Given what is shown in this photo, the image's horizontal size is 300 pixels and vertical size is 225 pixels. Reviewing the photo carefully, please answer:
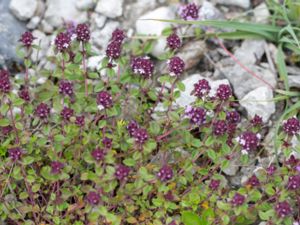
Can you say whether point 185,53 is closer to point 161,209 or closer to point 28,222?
point 161,209

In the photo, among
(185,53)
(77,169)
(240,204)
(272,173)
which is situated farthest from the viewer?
(185,53)

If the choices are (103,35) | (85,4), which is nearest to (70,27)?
(103,35)

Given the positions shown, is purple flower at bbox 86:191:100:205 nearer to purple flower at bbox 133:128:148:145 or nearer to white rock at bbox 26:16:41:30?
purple flower at bbox 133:128:148:145

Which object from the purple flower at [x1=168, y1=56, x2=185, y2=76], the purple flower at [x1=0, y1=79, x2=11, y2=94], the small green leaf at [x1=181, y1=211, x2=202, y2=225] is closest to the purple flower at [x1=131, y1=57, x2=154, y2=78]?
the purple flower at [x1=168, y1=56, x2=185, y2=76]

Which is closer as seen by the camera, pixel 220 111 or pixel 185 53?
pixel 220 111

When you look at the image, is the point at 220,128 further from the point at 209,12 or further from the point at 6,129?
the point at 209,12

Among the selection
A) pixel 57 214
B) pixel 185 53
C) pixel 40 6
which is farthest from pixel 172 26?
pixel 57 214

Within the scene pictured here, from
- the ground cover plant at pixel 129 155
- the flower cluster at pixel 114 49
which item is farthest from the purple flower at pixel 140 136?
the flower cluster at pixel 114 49
